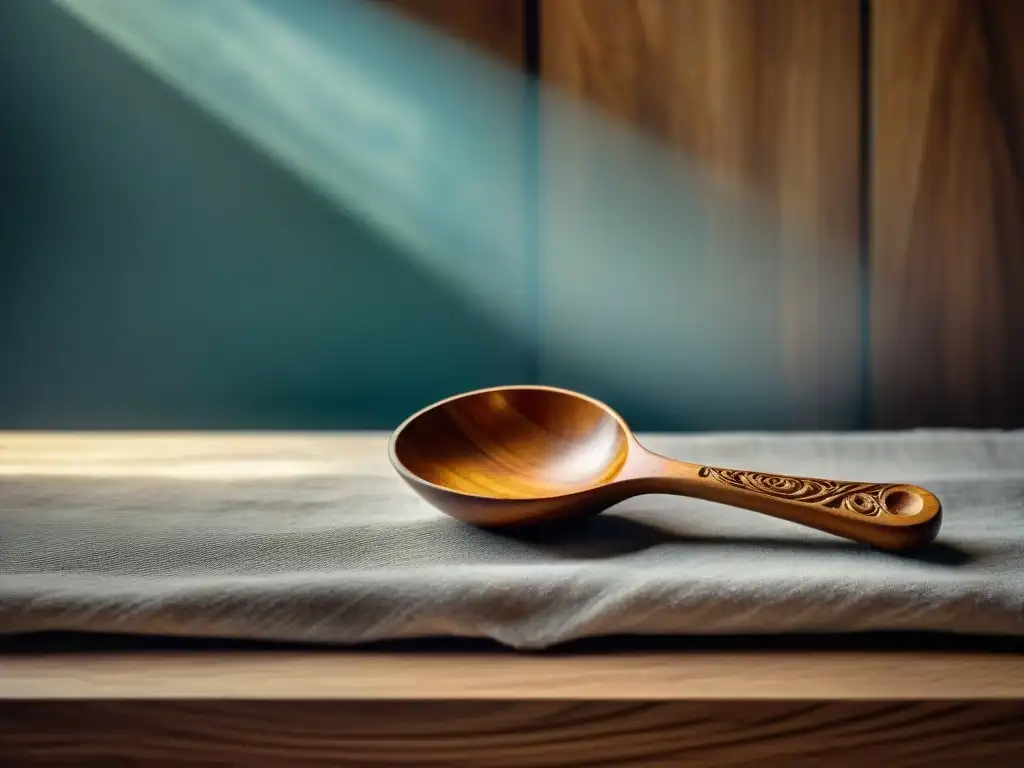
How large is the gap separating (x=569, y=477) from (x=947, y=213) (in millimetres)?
572

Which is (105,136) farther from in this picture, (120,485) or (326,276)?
(120,485)

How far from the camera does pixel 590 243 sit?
0.78 metres

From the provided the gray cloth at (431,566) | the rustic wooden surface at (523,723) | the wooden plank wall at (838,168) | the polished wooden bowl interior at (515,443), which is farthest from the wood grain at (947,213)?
the rustic wooden surface at (523,723)

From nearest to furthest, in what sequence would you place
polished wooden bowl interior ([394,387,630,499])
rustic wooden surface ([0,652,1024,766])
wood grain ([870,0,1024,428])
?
rustic wooden surface ([0,652,1024,766]), polished wooden bowl interior ([394,387,630,499]), wood grain ([870,0,1024,428])

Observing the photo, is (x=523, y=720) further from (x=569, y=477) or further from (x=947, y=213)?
(x=947, y=213)

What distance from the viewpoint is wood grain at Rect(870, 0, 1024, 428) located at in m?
0.75

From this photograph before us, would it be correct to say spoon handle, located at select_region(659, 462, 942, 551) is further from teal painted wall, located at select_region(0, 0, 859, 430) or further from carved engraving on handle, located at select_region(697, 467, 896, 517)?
teal painted wall, located at select_region(0, 0, 859, 430)

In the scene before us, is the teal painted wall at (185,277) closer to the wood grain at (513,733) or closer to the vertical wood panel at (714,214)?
the vertical wood panel at (714,214)

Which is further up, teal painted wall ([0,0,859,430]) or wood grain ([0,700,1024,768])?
teal painted wall ([0,0,859,430])

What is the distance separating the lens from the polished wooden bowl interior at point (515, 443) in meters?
0.38

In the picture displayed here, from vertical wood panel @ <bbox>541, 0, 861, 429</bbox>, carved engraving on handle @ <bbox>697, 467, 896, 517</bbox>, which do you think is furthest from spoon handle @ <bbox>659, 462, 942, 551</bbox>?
vertical wood panel @ <bbox>541, 0, 861, 429</bbox>

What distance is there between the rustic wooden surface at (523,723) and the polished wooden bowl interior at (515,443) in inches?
5.0

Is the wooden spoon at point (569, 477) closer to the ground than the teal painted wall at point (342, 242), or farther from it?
closer to the ground

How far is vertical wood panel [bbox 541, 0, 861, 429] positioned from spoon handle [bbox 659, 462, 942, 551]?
1.55 ft
